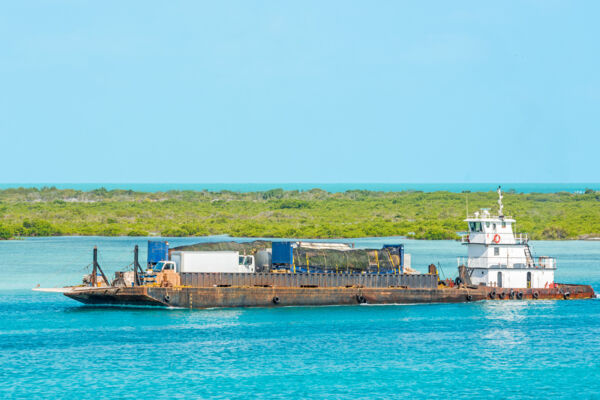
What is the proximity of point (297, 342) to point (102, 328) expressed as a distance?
11.7 meters

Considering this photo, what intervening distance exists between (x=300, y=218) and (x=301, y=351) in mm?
123731

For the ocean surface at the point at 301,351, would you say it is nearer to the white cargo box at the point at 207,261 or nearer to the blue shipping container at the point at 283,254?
the white cargo box at the point at 207,261

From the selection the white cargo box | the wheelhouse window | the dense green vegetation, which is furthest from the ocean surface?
the dense green vegetation

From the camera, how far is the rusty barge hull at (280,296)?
2269 inches

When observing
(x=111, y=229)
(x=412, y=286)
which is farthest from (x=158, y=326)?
(x=111, y=229)

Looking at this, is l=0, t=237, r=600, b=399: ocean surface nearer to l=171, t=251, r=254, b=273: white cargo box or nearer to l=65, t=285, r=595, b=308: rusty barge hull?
l=65, t=285, r=595, b=308: rusty barge hull

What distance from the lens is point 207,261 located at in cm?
6016

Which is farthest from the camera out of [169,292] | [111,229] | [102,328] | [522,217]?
[522,217]

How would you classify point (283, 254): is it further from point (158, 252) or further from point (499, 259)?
point (499, 259)

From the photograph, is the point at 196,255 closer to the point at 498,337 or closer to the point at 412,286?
the point at 412,286

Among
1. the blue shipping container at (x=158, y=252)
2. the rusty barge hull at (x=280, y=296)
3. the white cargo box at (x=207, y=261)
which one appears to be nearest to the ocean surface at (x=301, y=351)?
the rusty barge hull at (x=280, y=296)

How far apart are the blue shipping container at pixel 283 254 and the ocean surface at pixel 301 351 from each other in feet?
13.2

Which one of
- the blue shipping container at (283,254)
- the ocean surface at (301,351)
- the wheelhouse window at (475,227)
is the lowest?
the ocean surface at (301,351)

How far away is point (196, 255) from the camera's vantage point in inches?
2365
